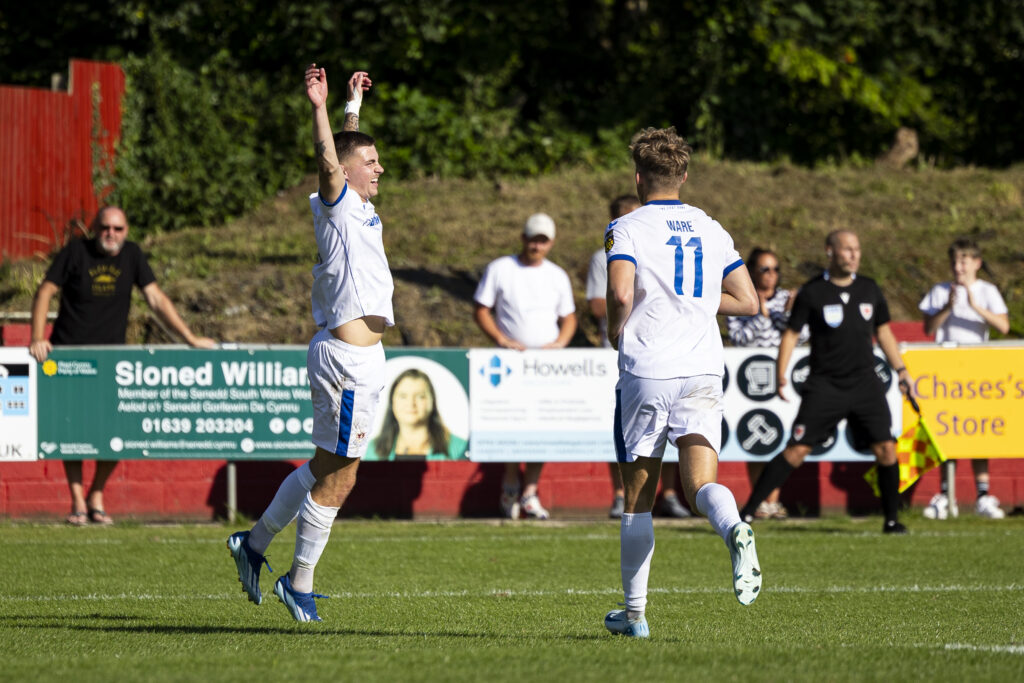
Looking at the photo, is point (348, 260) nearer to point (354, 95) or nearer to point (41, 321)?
point (354, 95)

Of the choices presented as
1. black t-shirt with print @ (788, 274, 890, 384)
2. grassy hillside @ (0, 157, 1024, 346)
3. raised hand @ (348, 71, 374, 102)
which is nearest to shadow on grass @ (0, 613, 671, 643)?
raised hand @ (348, 71, 374, 102)

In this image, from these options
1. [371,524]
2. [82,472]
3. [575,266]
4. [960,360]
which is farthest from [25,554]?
[575,266]

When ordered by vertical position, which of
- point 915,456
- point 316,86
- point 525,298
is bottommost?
point 915,456

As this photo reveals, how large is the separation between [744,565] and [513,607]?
220 centimetres

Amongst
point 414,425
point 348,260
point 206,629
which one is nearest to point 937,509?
point 414,425

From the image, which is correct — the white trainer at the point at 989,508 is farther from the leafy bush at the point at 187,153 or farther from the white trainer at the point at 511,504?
the leafy bush at the point at 187,153

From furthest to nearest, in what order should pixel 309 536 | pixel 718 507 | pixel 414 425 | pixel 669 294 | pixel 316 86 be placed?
pixel 414 425
pixel 309 536
pixel 316 86
pixel 669 294
pixel 718 507

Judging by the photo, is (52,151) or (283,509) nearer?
(283,509)

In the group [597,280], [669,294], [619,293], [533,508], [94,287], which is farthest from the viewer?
[597,280]

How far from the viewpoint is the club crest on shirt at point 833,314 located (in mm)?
10477

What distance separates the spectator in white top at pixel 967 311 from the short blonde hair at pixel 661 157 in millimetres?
7010

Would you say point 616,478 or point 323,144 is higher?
point 323,144

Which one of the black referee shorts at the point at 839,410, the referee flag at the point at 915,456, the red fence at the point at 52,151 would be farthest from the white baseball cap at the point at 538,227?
the red fence at the point at 52,151

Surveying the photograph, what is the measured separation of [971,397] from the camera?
11828 millimetres
